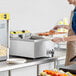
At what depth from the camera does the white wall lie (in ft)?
8.80

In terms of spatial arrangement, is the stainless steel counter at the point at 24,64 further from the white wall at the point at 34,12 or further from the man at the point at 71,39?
the white wall at the point at 34,12

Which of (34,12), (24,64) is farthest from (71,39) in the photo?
(34,12)

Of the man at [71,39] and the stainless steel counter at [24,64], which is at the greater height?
the man at [71,39]

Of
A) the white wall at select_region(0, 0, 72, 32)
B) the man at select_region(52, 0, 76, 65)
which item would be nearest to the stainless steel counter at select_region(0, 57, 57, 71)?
the man at select_region(52, 0, 76, 65)

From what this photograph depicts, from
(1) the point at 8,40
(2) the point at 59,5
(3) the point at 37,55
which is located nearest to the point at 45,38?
(3) the point at 37,55

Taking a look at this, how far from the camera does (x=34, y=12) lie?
9.70ft

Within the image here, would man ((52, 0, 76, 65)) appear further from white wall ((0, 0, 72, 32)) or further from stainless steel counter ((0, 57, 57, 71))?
white wall ((0, 0, 72, 32))

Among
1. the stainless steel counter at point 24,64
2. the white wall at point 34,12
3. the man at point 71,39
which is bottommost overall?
the stainless steel counter at point 24,64

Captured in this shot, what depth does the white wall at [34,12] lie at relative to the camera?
2.68 metres

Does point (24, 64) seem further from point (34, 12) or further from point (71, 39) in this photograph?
point (34, 12)

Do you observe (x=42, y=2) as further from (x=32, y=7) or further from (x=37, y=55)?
(x=37, y=55)

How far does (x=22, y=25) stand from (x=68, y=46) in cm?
73

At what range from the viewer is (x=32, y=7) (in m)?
2.93

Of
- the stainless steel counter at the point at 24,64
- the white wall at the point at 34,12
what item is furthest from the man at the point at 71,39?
the white wall at the point at 34,12
